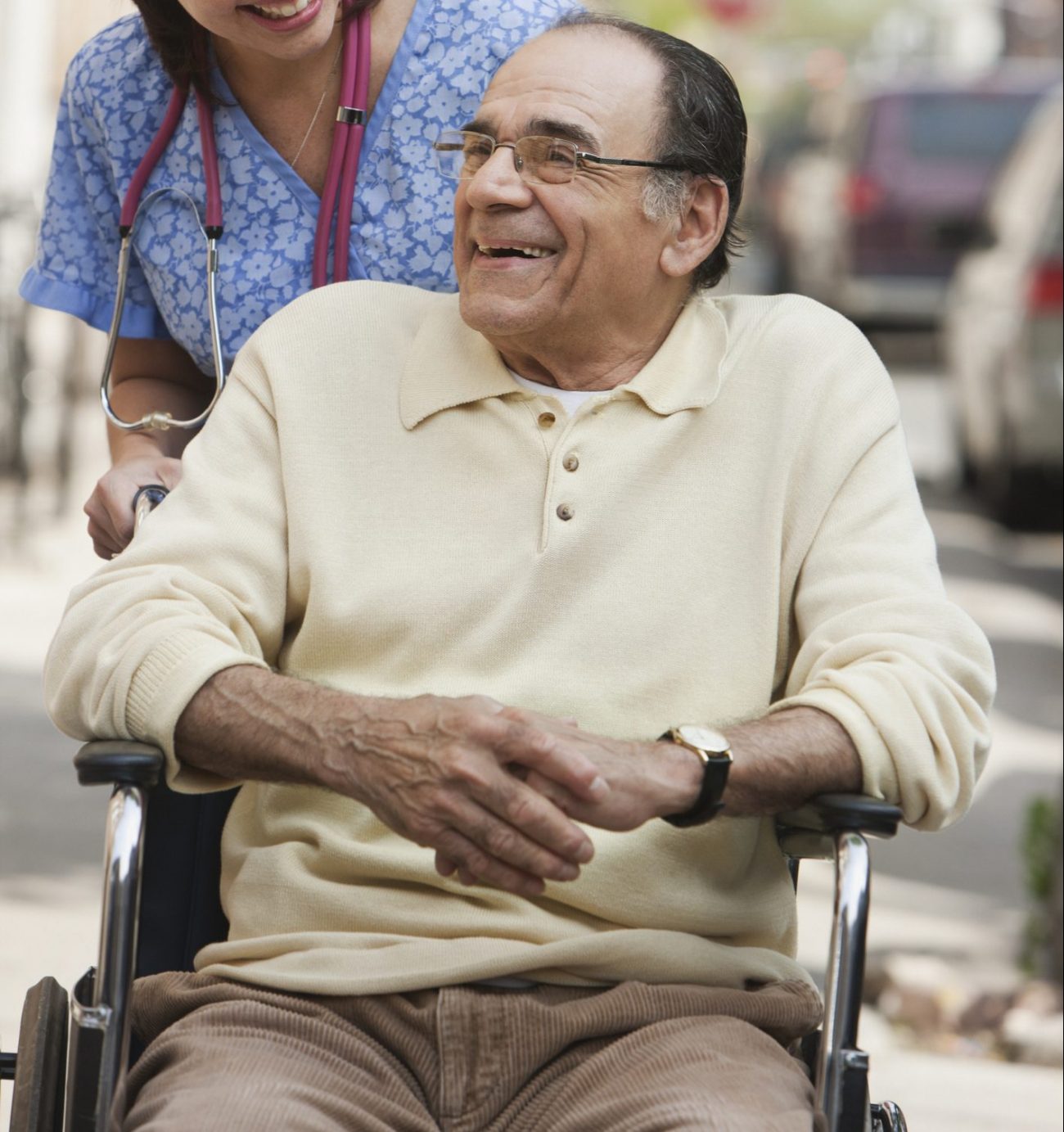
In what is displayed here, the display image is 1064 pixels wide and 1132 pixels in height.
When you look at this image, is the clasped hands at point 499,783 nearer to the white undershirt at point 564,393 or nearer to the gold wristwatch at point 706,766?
the gold wristwatch at point 706,766

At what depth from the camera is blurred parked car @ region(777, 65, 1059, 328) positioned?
52.2 ft

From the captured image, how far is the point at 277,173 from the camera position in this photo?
10.4 feet

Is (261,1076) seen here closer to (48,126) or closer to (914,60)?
(48,126)

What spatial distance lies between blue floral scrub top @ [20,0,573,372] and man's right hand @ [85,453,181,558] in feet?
0.78

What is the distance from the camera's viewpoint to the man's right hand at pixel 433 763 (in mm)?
2416

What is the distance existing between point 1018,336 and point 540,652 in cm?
695

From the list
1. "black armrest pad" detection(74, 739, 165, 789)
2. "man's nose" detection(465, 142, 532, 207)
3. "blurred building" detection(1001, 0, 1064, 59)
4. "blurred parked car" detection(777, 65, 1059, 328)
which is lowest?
"black armrest pad" detection(74, 739, 165, 789)

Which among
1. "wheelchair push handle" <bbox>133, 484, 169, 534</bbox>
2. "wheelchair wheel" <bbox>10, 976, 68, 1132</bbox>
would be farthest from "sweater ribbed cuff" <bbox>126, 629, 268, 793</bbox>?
"wheelchair push handle" <bbox>133, 484, 169, 534</bbox>

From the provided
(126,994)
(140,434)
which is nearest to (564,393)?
(140,434)

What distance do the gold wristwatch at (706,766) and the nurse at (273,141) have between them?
1005mm

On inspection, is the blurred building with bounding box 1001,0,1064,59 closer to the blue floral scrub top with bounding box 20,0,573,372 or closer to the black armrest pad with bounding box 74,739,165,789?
the blue floral scrub top with bounding box 20,0,573,372

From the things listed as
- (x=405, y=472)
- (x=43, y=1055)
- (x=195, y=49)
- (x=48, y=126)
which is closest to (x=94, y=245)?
(x=195, y=49)

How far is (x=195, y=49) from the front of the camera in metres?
3.13

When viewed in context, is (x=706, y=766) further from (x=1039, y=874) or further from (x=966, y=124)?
(x=966, y=124)
